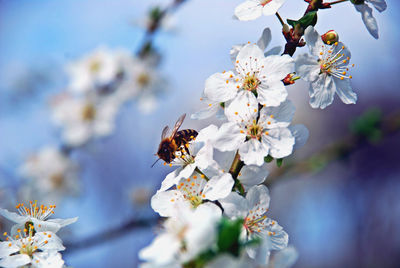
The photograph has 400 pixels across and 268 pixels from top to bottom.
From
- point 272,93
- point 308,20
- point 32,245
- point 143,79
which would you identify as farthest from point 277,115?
point 143,79

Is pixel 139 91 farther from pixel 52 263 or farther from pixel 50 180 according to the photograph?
pixel 52 263

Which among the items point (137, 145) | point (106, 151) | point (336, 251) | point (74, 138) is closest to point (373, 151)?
point (336, 251)

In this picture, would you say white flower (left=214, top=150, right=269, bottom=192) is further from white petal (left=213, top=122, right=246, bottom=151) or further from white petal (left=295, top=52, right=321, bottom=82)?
white petal (left=295, top=52, right=321, bottom=82)

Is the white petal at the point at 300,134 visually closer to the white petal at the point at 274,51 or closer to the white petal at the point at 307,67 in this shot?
the white petal at the point at 307,67

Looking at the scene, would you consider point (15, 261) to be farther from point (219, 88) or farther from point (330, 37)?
point (330, 37)

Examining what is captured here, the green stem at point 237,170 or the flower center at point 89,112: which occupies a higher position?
the flower center at point 89,112

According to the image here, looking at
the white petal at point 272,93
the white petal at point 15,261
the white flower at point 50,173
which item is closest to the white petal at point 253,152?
the white petal at point 272,93
